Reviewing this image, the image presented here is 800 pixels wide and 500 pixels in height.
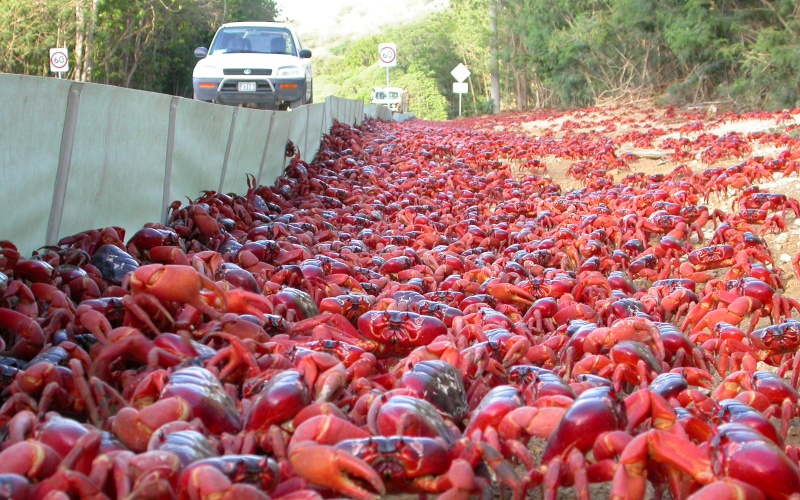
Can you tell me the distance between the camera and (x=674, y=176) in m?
12.4

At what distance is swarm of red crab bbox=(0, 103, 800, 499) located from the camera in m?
2.25

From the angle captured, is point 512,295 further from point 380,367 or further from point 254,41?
point 254,41

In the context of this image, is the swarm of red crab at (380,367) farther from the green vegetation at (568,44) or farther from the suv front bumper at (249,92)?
the green vegetation at (568,44)

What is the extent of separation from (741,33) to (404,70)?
194 ft

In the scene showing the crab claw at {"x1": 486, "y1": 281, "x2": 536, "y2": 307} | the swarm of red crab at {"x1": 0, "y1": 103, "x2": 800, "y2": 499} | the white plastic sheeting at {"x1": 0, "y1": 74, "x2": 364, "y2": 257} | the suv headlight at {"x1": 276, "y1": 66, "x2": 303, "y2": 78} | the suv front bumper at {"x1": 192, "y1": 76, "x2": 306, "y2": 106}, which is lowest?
the crab claw at {"x1": 486, "y1": 281, "x2": 536, "y2": 307}

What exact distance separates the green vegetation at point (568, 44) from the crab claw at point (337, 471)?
80.5 ft

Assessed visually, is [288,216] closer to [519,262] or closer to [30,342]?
[519,262]

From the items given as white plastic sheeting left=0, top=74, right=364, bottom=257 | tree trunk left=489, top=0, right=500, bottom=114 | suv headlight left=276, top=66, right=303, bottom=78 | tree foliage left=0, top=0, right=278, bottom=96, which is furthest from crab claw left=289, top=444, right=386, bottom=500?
tree trunk left=489, top=0, right=500, bottom=114

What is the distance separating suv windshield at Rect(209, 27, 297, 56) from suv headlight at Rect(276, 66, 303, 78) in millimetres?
1082

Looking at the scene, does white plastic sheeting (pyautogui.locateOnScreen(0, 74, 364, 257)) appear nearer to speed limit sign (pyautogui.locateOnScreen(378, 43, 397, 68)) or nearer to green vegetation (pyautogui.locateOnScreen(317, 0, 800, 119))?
green vegetation (pyautogui.locateOnScreen(317, 0, 800, 119))

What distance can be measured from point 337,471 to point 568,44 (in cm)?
3897

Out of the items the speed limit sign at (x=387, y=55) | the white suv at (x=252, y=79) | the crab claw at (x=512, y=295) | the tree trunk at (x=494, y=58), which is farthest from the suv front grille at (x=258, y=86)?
the tree trunk at (x=494, y=58)

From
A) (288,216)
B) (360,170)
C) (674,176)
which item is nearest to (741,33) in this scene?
(674,176)

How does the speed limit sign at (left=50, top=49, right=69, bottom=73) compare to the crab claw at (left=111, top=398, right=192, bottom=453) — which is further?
the speed limit sign at (left=50, top=49, right=69, bottom=73)
